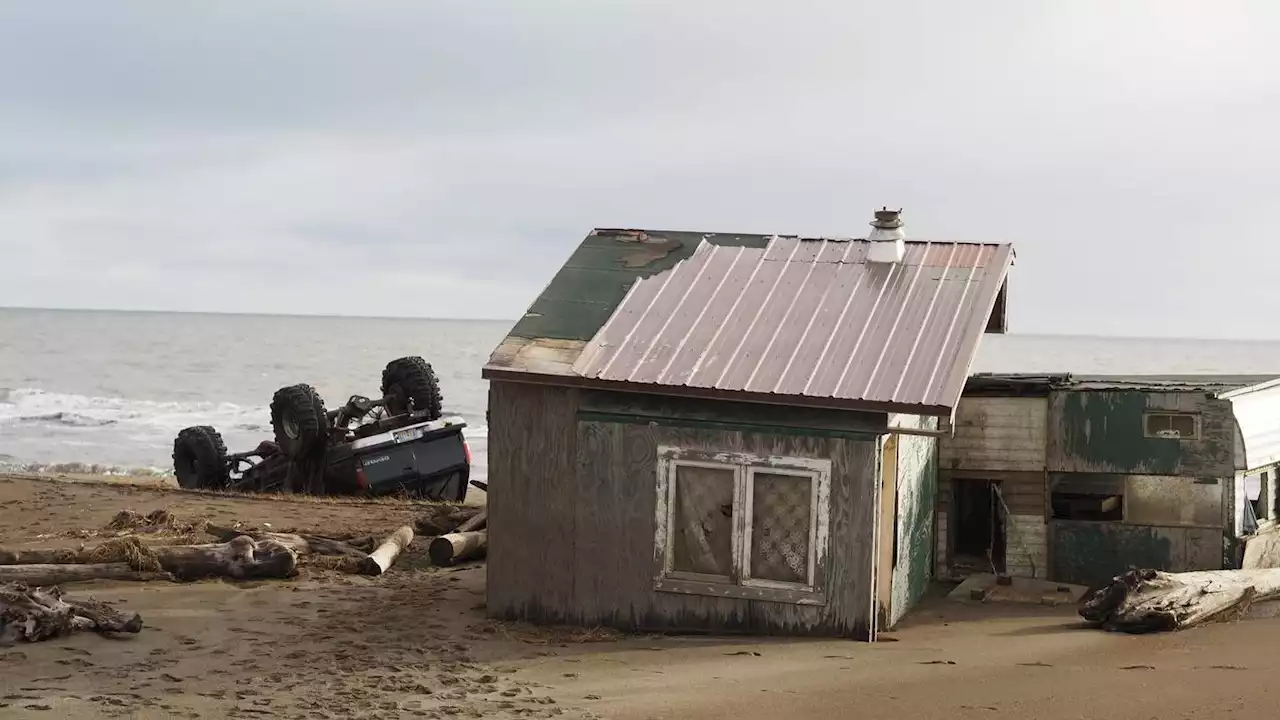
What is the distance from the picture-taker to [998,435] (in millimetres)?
14766

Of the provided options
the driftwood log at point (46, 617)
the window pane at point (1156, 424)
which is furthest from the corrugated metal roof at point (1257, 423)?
the driftwood log at point (46, 617)

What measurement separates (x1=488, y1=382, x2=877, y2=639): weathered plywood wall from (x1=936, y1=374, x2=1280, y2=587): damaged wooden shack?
3.74 m

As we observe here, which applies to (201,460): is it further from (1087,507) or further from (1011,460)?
(1087,507)

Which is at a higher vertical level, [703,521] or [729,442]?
[729,442]

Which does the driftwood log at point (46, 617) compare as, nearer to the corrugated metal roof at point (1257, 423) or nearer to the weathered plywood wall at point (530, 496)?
the weathered plywood wall at point (530, 496)

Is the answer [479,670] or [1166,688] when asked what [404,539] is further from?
[1166,688]

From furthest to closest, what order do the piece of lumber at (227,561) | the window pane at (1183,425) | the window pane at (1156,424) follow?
the window pane at (1156,424) < the window pane at (1183,425) < the piece of lumber at (227,561)

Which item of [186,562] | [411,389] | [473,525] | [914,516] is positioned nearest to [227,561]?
[186,562]

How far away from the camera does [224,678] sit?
1018cm

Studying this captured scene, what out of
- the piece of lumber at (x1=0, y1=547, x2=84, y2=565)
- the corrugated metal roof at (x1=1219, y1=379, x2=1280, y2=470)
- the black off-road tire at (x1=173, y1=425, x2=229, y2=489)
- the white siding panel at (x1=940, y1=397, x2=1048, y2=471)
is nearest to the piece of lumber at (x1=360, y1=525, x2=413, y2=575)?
the piece of lumber at (x1=0, y1=547, x2=84, y2=565)

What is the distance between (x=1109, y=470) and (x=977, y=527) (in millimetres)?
2196

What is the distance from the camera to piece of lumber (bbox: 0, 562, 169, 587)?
13203 millimetres

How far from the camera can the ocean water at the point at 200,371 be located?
1719 inches

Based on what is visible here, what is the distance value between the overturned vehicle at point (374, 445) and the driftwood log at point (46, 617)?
24.8 feet
